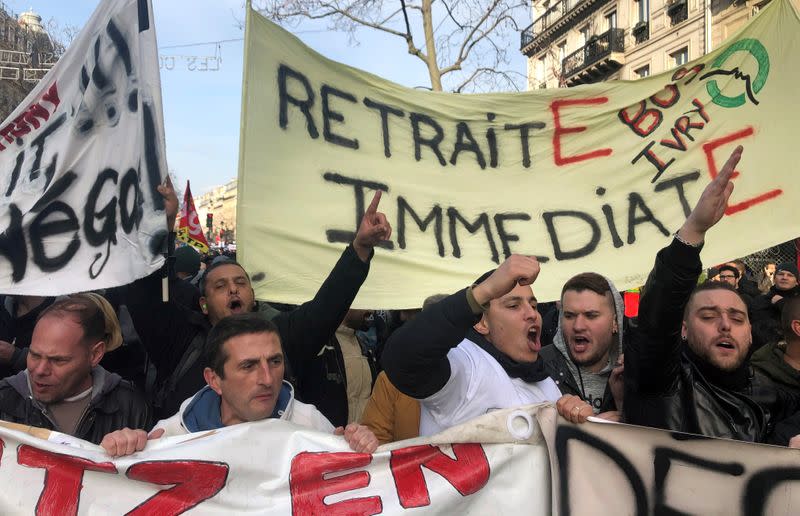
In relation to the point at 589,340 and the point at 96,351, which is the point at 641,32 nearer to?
the point at 589,340

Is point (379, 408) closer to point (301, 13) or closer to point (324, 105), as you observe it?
point (324, 105)

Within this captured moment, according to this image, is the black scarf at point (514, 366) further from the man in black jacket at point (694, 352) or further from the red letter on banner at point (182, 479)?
the red letter on banner at point (182, 479)

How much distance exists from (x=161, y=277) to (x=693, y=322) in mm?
2129

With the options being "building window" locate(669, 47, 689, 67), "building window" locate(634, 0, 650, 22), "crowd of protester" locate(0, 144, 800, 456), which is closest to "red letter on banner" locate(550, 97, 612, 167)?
"crowd of protester" locate(0, 144, 800, 456)

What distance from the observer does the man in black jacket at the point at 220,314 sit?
2.57m

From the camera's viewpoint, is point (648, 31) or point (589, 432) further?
point (648, 31)

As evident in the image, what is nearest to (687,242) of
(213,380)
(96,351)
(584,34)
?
Result: (213,380)

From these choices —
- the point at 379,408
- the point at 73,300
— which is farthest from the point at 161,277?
the point at 379,408

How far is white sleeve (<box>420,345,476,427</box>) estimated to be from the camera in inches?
76.7

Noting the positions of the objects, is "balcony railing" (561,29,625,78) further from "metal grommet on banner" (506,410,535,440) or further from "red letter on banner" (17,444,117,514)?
"red letter on banner" (17,444,117,514)

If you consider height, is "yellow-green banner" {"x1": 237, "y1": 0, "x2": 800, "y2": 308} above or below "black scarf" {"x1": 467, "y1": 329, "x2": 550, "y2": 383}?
above

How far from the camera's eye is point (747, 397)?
83.5 inches

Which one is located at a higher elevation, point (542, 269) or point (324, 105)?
point (324, 105)

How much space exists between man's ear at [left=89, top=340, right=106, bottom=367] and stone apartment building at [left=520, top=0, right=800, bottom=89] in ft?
62.0
